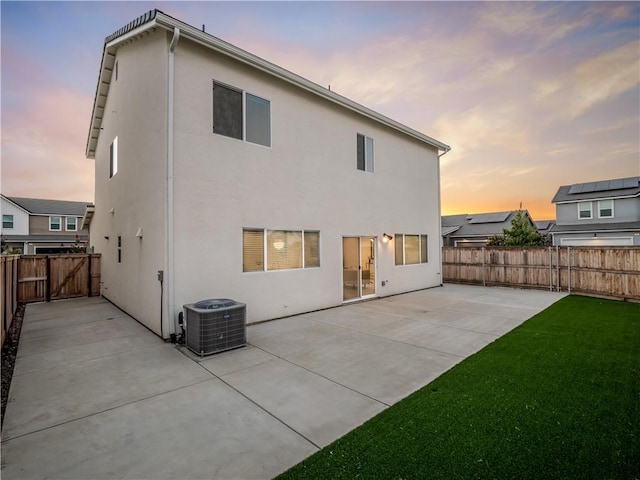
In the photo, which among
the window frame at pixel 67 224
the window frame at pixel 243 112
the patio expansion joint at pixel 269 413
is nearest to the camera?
the patio expansion joint at pixel 269 413

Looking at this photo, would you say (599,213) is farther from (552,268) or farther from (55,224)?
(55,224)

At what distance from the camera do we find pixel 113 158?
10.0 meters

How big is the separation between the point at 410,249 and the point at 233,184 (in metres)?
7.74

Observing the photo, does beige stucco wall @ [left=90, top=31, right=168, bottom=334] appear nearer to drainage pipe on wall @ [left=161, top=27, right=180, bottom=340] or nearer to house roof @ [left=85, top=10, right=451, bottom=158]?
drainage pipe on wall @ [left=161, top=27, right=180, bottom=340]

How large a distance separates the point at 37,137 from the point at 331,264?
44.5 ft

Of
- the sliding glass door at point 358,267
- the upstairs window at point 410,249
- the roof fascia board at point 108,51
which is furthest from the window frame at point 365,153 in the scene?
the roof fascia board at point 108,51

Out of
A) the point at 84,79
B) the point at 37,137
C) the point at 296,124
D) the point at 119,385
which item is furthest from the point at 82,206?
the point at 119,385

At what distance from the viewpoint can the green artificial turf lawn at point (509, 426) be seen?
231cm

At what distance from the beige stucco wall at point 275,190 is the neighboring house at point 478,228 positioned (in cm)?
2000

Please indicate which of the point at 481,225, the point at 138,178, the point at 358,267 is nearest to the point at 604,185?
the point at 481,225

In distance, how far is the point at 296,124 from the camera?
8.05 meters

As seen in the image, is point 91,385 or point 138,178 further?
point 138,178

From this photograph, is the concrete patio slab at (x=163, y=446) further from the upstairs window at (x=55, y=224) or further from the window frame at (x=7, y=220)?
the upstairs window at (x=55, y=224)

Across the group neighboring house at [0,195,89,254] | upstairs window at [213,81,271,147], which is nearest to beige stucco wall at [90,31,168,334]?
upstairs window at [213,81,271,147]
